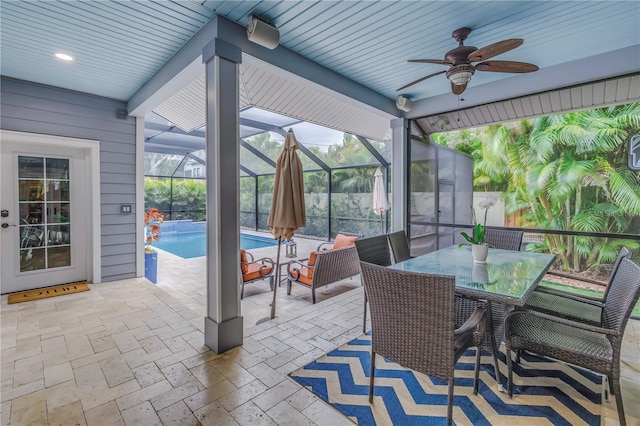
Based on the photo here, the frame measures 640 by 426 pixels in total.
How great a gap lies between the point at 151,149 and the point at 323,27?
10.5m

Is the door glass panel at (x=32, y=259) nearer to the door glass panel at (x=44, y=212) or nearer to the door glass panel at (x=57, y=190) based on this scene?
the door glass panel at (x=44, y=212)

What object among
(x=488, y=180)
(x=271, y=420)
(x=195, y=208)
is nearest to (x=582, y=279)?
(x=488, y=180)

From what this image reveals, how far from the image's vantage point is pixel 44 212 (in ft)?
14.4

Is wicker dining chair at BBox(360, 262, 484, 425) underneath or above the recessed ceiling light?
underneath

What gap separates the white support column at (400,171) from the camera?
16.6 feet

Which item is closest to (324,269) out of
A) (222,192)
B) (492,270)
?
(222,192)

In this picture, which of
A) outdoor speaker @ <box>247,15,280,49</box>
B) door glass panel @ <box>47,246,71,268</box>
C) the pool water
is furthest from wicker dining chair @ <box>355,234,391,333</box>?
the pool water

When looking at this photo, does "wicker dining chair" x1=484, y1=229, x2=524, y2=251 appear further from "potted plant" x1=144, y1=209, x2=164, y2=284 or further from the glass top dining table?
"potted plant" x1=144, y1=209, x2=164, y2=284

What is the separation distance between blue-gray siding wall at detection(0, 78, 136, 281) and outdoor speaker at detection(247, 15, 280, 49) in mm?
3370

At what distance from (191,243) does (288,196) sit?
8616 millimetres

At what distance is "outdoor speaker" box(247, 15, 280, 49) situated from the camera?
256 cm

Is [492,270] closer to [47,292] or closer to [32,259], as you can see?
[47,292]

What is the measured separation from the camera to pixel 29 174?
4.24 meters

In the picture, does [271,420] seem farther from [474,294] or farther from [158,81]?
[158,81]
